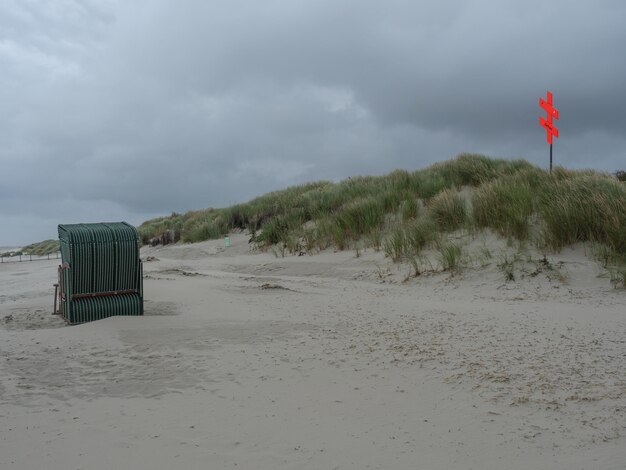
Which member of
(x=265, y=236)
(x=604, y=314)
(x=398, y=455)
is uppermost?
(x=265, y=236)

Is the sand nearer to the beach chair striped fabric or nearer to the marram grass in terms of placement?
the beach chair striped fabric

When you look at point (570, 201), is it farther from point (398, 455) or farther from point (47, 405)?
point (47, 405)

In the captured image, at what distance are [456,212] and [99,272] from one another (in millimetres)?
8134

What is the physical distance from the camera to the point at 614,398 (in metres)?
3.97

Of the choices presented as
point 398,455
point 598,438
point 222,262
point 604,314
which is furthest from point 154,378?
point 222,262

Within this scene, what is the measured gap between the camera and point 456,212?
1216 centimetres

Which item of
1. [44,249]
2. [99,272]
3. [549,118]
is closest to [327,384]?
[99,272]

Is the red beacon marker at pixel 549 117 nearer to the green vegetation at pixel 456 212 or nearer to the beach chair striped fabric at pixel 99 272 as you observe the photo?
the green vegetation at pixel 456 212

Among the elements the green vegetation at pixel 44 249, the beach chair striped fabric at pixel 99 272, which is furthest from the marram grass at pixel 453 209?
the green vegetation at pixel 44 249

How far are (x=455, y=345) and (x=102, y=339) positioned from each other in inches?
158

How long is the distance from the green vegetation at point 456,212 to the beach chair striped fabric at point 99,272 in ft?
17.3

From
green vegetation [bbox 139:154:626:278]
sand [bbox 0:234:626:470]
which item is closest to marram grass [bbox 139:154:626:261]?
green vegetation [bbox 139:154:626:278]

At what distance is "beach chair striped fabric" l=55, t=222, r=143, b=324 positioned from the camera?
7078mm

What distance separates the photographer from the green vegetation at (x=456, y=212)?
381 inches
